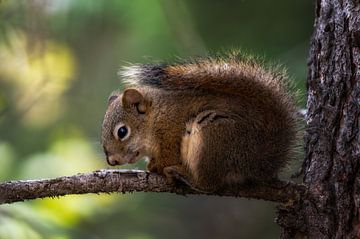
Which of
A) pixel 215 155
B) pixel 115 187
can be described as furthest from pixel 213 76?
pixel 115 187

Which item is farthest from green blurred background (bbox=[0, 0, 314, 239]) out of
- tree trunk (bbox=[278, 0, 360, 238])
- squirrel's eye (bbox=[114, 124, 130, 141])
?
tree trunk (bbox=[278, 0, 360, 238])

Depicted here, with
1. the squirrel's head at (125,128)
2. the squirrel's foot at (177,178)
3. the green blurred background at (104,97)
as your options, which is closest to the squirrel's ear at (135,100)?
the squirrel's head at (125,128)

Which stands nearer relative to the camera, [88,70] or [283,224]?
[283,224]

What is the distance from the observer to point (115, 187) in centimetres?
226

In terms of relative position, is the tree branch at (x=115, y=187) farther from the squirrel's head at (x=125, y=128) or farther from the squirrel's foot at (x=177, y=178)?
the squirrel's head at (x=125, y=128)

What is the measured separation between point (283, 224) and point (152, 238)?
1.83 meters

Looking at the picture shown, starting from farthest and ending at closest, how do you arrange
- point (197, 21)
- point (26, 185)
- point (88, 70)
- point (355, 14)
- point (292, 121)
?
1. point (88, 70)
2. point (197, 21)
3. point (292, 121)
4. point (355, 14)
5. point (26, 185)

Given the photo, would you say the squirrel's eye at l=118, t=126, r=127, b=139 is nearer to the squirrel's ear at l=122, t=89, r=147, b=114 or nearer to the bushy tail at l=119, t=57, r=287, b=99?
the squirrel's ear at l=122, t=89, r=147, b=114

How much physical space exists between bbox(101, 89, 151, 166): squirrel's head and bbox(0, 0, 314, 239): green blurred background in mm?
557

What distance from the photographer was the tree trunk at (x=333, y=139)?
2.25 meters

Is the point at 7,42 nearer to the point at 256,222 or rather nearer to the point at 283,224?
the point at 283,224

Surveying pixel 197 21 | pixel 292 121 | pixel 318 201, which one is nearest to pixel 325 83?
pixel 292 121

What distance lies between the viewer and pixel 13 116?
3.63 meters

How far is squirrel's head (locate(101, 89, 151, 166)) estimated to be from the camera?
2.85 metres
